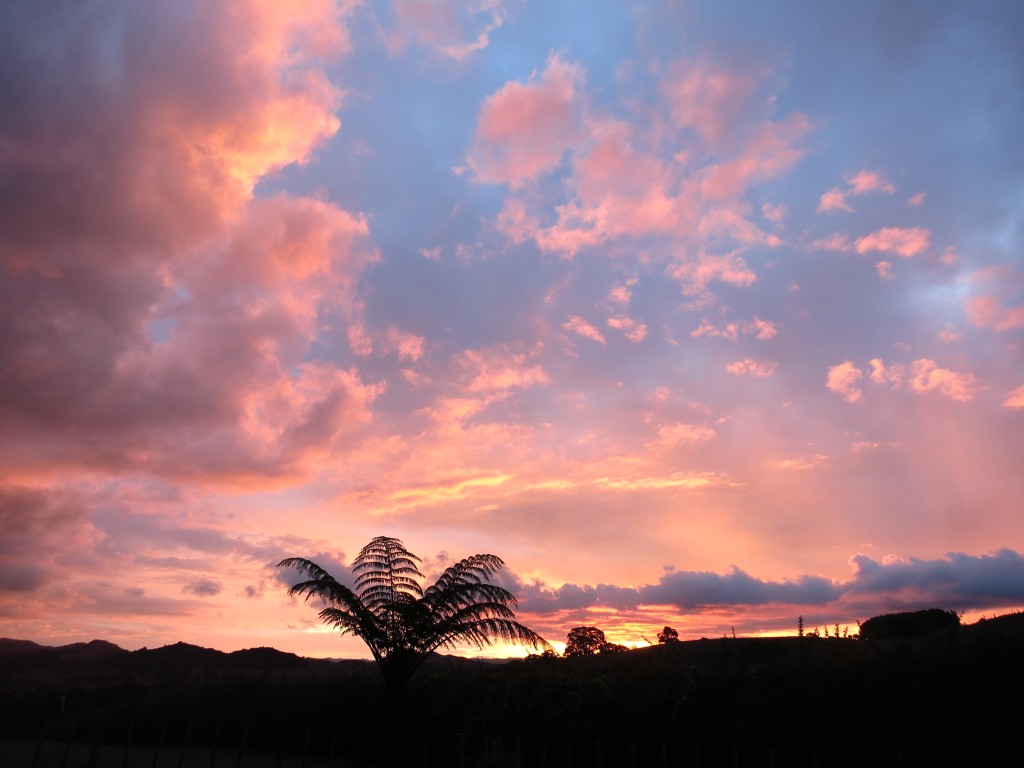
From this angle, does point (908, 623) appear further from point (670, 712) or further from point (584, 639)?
point (584, 639)

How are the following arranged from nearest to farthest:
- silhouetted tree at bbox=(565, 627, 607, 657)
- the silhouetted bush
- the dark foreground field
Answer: the dark foreground field → the silhouetted bush → silhouetted tree at bbox=(565, 627, 607, 657)

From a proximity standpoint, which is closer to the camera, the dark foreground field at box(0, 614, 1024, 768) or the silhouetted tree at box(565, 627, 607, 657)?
the dark foreground field at box(0, 614, 1024, 768)

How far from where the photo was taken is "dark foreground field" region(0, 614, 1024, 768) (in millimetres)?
11594

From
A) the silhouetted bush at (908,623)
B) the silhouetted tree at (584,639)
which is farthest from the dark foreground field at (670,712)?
the silhouetted tree at (584,639)

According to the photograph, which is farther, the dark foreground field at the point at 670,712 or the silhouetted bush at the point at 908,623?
the silhouetted bush at the point at 908,623

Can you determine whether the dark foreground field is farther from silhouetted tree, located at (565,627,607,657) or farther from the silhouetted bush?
silhouetted tree, located at (565,627,607,657)

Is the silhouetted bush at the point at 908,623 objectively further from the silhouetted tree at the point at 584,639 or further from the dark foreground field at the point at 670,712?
the silhouetted tree at the point at 584,639

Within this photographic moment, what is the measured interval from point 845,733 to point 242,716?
21.2 m

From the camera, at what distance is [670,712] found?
14.6m

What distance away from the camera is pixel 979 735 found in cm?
1101

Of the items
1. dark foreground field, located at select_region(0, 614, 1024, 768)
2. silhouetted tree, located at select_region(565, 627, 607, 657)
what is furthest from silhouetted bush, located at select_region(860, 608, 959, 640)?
silhouetted tree, located at select_region(565, 627, 607, 657)

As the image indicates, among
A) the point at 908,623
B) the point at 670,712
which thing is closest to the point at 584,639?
the point at 908,623

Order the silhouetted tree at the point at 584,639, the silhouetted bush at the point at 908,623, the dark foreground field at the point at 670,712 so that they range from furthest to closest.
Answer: the silhouetted tree at the point at 584,639, the silhouetted bush at the point at 908,623, the dark foreground field at the point at 670,712

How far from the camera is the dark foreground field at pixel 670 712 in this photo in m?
11.6
